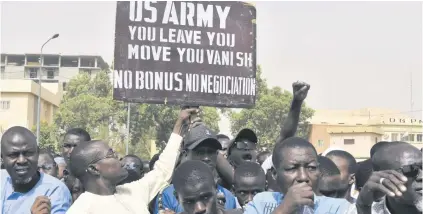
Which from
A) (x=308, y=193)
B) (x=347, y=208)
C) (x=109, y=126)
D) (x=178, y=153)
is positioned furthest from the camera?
(x=109, y=126)

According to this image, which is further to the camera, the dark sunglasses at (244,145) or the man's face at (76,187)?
the dark sunglasses at (244,145)

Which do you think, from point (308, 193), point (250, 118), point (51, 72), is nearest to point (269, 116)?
point (250, 118)

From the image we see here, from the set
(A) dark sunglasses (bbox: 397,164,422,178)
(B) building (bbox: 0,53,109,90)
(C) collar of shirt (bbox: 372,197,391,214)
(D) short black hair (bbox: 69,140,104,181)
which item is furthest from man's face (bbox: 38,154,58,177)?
(B) building (bbox: 0,53,109,90)

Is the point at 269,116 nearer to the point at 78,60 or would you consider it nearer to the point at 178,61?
the point at 178,61

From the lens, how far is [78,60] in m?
98.6

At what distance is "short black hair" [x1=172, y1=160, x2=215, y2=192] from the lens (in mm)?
3904

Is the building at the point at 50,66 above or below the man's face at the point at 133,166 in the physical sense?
above

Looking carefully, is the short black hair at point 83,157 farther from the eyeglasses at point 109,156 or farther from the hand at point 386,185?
the hand at point 386,185

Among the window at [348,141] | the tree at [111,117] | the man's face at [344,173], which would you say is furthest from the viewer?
the window at [348,141]

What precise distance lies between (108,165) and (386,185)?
203 cm

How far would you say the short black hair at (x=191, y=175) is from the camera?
390 centimetres

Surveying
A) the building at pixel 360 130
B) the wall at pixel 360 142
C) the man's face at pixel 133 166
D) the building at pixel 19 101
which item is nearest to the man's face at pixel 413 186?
the man's face at pixel 133 166

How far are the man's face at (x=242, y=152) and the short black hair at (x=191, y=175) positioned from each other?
195 cm

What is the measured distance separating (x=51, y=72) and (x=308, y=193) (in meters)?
97.1
